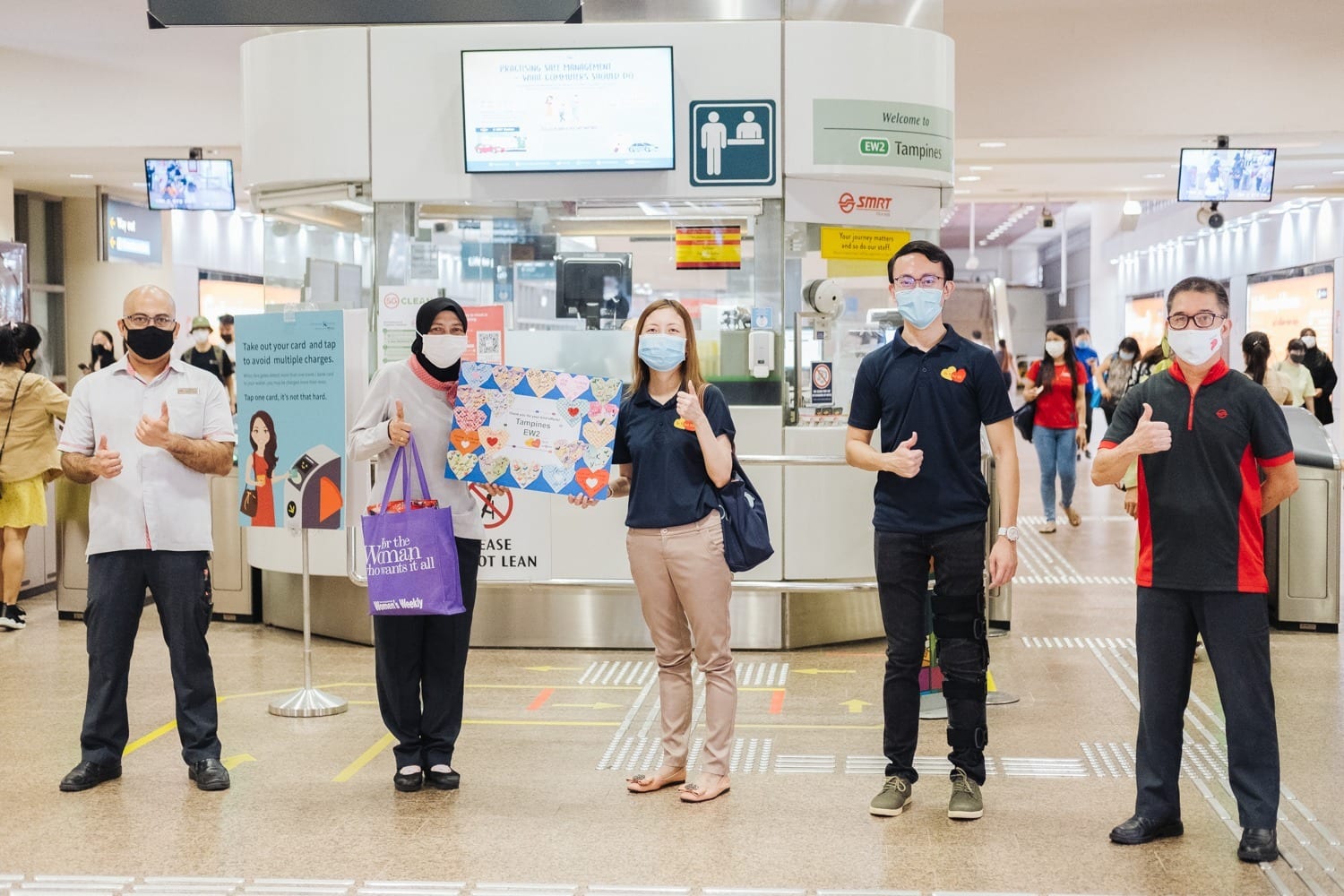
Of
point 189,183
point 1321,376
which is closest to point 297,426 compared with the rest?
point 189,183

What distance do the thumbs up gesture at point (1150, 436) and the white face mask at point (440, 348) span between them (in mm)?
2117

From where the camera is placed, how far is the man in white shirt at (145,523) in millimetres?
4566

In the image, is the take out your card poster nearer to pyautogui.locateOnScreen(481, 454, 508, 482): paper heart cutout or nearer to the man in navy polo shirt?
pyautogui.locateOnScreen(481, 454, 508, 482): paper heart cutout

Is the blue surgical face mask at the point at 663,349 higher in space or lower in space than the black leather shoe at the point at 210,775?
higher

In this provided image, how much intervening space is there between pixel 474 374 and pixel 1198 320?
7.23ft

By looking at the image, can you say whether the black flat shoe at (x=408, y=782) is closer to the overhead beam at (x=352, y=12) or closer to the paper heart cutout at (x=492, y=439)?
the paper heart cutout at (x=492, y=439)

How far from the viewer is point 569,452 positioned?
453 centimetres

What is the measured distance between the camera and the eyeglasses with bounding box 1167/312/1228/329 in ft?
12.6

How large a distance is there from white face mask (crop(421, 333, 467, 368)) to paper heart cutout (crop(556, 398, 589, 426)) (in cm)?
37

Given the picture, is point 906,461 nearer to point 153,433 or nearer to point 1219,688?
point 1219,688

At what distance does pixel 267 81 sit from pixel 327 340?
2.04 m

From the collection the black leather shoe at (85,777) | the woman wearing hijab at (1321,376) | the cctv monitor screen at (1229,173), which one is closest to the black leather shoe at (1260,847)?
the black leather shoe at (85,777)

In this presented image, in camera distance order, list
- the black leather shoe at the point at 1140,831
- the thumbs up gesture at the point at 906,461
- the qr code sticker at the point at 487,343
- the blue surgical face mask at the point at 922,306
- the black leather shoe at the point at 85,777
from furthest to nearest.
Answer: the qr code sticker at the point at 487,343 < the black leather shoe at the point at 85,777 < the blue surgical face mask at the point at 922,306 < the thumbs up gesture at the point at 906,461 < the black leather shoe at the point at 1140,831

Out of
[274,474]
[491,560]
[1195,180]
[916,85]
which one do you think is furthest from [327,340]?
[1195,180]
